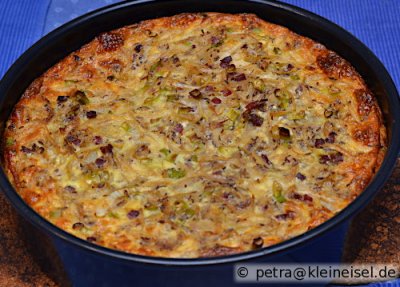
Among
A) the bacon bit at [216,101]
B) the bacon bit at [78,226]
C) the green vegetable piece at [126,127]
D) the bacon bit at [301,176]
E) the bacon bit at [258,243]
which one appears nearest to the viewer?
the bacon bit at [258,243]

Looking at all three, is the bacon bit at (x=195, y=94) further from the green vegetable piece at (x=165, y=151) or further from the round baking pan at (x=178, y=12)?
the round baking pan at (x=178, y=12)

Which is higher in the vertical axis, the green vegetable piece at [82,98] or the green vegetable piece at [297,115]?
the green vegetable piece at [82,98]

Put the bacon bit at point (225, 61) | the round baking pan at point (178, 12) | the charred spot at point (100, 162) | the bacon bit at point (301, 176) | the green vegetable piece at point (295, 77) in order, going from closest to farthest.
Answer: the round baking pan at point (178, 12) < the bacon bit at point (301, 176) < the charred spot at point (100, 162) < the green vegetable piece at point (295, 77) < the bacon bit at point (225, 61)

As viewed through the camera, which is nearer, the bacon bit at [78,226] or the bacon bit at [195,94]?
Result: the bacon bit at [78,226]

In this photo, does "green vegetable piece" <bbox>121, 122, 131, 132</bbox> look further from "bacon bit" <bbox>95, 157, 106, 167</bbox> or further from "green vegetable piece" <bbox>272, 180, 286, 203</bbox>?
"green vegetable piece" <bbox>272, 180, 286, 203</bbox>

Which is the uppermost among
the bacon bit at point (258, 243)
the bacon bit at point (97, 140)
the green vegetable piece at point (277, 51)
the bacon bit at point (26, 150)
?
the green vegetable piece at point (277, 51)

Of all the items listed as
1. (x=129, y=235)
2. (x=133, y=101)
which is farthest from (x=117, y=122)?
(x=129, y=235)

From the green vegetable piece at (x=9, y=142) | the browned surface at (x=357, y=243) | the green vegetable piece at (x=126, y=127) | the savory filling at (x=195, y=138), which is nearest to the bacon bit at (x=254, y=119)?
the savory filling at (x=195, y=138)

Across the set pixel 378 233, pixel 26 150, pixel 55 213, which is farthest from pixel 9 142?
pixel 378 233

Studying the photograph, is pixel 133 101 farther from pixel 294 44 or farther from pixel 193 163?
pixel 294 44
